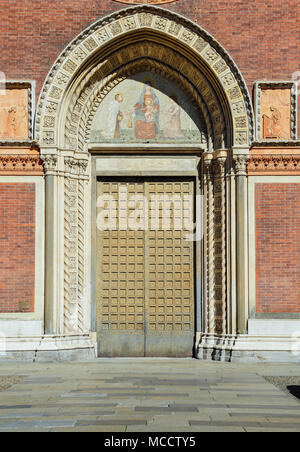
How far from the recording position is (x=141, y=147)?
46.7 feet

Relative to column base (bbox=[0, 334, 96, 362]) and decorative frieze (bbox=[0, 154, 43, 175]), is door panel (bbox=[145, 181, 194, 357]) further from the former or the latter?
decorative frieze (bbox=[0, 154, 43, 175])

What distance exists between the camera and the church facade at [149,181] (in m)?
13.4

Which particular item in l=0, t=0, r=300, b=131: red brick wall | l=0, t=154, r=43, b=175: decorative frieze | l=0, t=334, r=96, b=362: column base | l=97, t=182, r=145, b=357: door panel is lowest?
l=0, t=334, r=96, b=362: column base

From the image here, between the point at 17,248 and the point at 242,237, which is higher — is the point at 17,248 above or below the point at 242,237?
below

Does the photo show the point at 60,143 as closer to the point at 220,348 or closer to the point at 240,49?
the point at 240,49

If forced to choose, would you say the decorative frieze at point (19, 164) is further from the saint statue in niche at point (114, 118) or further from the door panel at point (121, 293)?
the door panel at point (121, 293)

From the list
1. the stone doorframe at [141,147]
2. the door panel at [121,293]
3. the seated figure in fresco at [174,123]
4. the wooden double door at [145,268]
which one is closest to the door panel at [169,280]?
the wooden double door at [145,268]

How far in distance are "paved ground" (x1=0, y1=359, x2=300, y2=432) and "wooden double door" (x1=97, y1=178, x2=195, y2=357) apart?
46.2 inches

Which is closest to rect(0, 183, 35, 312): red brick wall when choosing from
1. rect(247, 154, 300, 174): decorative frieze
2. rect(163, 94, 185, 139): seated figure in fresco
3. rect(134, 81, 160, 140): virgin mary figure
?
rect(134, 81, 160, 140): virgin mary figure

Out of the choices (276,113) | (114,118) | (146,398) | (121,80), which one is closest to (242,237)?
(276,113)

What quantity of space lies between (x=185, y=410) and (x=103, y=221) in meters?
6.61

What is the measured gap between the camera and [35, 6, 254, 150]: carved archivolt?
44.5 feet

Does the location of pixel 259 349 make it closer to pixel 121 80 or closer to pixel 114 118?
pixel 114 118

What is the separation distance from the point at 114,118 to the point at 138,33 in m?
1.81
